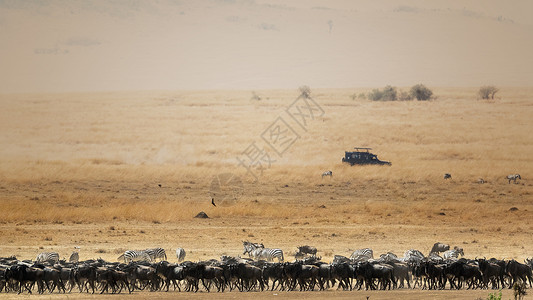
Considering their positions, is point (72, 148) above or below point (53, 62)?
below

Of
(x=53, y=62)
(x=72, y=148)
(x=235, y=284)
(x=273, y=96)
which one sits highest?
(x=53, y=62)

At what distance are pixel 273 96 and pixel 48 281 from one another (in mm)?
108224

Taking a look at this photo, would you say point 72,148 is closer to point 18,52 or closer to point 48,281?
point 48,281

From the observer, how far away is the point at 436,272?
22.6m

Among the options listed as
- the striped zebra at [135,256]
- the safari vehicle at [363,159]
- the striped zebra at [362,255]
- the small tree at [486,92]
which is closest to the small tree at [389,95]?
the small tree at [486,92]

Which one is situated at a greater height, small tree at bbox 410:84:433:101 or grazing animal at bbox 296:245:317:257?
small tree at bbox 410:84:433:101

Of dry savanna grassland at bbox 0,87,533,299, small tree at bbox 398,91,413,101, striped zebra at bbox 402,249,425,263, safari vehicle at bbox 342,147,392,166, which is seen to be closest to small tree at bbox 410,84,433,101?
small tree at bbox 398,91,413,101

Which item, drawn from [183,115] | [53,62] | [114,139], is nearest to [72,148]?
[114,139]

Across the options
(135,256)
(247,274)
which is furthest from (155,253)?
(247,274)

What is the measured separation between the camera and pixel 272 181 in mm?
52688

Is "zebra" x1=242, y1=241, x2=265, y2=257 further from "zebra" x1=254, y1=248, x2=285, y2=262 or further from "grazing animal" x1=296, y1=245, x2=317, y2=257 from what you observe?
"grazing animal" x1=296, y1=245, x2=317, y2=257

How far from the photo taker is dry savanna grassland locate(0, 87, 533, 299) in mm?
33438

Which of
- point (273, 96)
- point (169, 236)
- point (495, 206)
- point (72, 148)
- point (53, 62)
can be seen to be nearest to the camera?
point (169, 236)

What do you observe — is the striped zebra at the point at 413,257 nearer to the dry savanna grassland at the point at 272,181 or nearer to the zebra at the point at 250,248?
the dry savanna grassland at the point at 272,181
